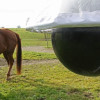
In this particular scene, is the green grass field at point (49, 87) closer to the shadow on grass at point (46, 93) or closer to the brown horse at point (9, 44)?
the shadow on grass at point (46, 93)

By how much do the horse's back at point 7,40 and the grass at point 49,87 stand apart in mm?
879

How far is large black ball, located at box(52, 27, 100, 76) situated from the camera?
38.4 inches

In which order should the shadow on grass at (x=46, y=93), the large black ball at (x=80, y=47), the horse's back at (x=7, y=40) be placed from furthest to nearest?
1. the horse's back at (x=7, y=40)
2. the shadow on grass at (x=46, y=93)
3. the large black ball at (x=80, y=47)

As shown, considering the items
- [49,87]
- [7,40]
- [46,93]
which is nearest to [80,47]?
[46,93]

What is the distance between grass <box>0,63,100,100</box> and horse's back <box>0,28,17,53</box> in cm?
88

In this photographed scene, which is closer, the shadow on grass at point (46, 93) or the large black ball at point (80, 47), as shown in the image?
the large black ball at point (80, 47)

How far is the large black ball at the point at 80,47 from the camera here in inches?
38.4

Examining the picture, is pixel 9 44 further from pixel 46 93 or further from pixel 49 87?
pixel 46 93

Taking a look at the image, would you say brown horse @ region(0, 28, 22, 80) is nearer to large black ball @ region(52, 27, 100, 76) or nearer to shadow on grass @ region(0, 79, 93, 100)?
shadow on grass @ region(0, 79, 93, 100)

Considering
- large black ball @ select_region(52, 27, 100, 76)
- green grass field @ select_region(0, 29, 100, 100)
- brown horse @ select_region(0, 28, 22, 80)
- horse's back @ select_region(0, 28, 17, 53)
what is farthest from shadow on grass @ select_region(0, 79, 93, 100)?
large black ball @ select_region(52, 27, 100, 76)

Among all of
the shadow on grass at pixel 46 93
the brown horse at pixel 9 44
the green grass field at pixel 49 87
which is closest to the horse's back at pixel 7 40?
the brown horse at pixel 9 44

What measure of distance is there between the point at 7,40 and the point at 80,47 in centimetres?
563

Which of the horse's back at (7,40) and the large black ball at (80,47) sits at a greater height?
the large black ball at (80,47)

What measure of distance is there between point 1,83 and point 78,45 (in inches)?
193
